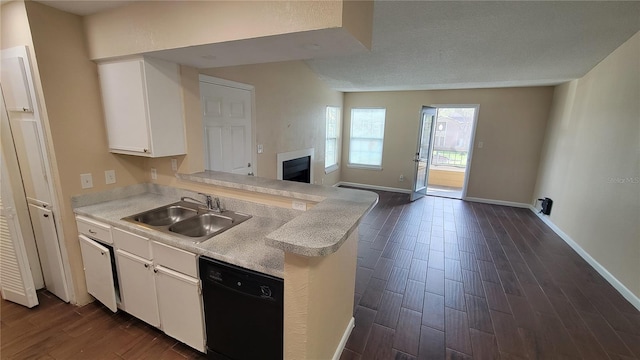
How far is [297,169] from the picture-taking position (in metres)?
4.73

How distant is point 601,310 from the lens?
239 cm

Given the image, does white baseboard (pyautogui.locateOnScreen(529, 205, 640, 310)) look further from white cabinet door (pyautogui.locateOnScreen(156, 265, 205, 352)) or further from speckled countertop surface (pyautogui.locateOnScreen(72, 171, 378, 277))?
white cabinet door (pyautogui.locateOnScreen(156, 265, 205, 352))

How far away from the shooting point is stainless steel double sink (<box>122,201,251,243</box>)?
2.03 meters

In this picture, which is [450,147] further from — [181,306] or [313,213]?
[181,306]

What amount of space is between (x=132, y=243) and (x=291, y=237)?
135cm

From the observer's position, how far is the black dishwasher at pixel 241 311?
4.52ft

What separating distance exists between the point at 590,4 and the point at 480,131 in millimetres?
3452

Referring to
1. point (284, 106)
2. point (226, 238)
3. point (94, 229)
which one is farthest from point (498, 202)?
point (94, 229)

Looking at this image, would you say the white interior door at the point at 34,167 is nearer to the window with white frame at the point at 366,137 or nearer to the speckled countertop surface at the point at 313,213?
the speckled countertop surface at the point at 313,213

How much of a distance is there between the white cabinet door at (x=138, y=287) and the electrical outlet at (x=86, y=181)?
26.8 inches

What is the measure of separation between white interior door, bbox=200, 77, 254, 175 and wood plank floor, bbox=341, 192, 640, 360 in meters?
1.93

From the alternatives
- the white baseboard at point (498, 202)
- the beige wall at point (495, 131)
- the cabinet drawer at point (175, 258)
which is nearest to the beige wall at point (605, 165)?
the beige wall at point (495, 131)

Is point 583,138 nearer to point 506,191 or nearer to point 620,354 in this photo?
point 506,191

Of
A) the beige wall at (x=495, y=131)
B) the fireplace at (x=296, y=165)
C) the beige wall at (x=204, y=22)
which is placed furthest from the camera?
the beige wall at (x=495, y=131)
